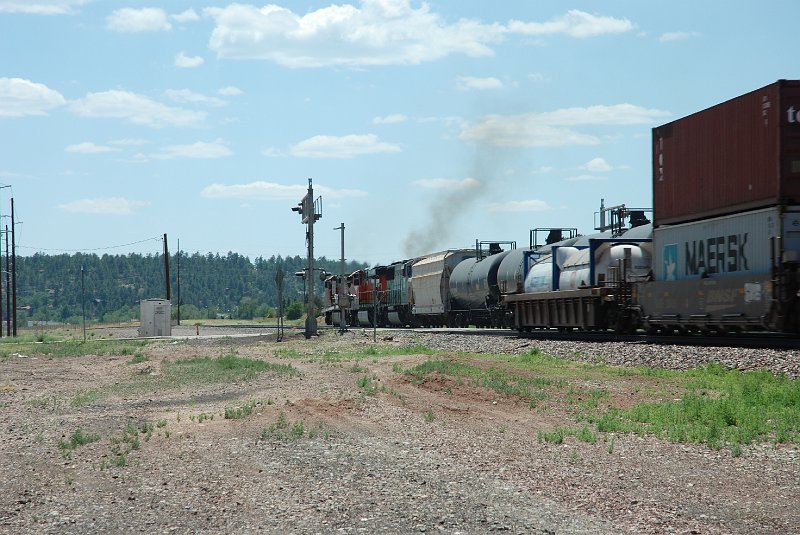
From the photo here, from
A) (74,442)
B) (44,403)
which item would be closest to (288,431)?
(74,442)

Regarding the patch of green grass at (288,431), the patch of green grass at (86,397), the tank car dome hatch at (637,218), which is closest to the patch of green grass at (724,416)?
the patch of green grass at (288,431)

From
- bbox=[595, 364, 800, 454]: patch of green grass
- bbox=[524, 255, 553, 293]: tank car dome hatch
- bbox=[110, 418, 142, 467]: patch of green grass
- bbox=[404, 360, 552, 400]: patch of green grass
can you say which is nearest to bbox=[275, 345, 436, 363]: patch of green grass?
bbox=[404, 360, 552, 400]: patch of green grass

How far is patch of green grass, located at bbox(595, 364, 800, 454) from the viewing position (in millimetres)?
10680

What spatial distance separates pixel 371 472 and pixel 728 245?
16.2 m

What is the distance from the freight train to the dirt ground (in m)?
8.65

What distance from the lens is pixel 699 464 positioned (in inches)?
361

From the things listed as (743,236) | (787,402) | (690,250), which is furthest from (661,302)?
(787,402)

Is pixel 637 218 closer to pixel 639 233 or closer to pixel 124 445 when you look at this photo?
pixel 639 233

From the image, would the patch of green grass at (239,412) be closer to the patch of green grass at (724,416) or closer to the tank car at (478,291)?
the patch of green grass at (724,416)

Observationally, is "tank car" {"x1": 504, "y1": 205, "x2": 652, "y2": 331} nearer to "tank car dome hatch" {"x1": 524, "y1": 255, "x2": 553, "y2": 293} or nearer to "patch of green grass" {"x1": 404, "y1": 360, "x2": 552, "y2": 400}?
"tank car dome hatch" {"x1": 524, "y1": 255, "x2": 553, "y2": 293}

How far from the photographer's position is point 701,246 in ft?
77.3

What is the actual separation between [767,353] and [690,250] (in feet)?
17.8

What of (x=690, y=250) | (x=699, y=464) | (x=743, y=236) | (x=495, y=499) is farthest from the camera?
(x=690, y=250)

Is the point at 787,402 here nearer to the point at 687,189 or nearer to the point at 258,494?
the point at 258,494
